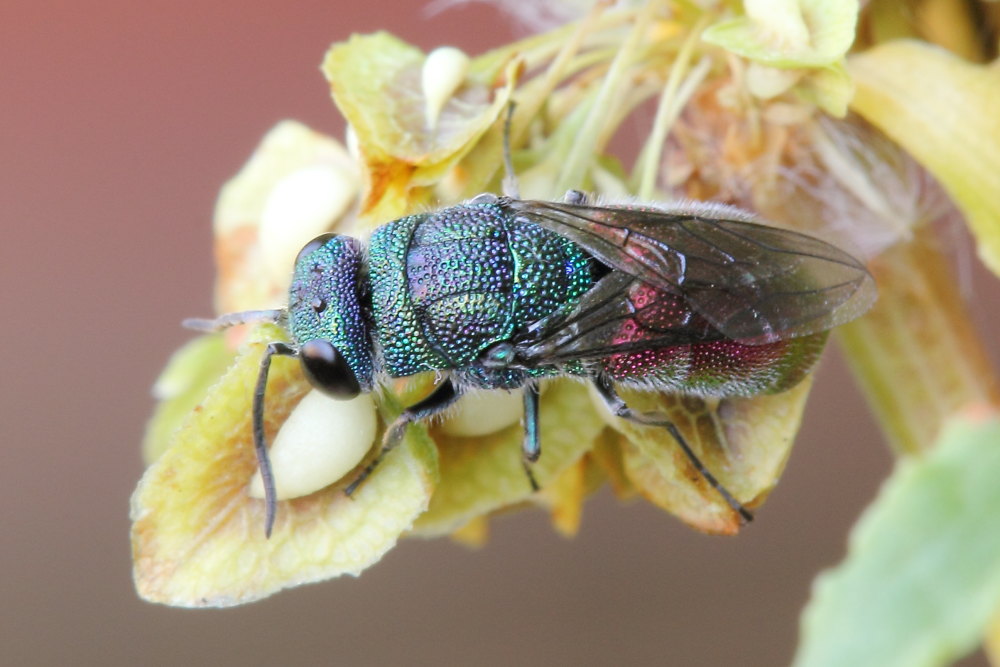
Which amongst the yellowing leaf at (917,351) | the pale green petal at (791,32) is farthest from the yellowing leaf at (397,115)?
the yellowing leaf at (917,351)

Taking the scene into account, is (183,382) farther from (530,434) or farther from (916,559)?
(916,559)

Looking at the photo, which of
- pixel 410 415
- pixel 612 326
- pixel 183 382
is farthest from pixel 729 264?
pixel 183 382

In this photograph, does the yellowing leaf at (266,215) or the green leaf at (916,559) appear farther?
the yellowing leaf at (266,215)

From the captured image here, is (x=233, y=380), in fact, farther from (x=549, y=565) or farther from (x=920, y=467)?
(x=549, y=565)

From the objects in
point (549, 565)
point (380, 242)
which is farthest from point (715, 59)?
point (549, 565)

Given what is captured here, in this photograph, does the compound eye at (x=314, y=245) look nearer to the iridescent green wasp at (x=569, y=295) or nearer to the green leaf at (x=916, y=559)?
the iridescent green wasp at (x=569, y=295)

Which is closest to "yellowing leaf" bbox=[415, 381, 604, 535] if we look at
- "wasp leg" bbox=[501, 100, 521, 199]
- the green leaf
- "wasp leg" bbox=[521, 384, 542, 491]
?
"wasp leg" bbox=[521, 384, 542, 491]

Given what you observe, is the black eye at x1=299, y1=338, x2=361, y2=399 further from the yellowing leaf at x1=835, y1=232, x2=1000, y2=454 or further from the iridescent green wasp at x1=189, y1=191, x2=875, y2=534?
the yellowing leaf at x1=835, y1=232, x2=1000, y2=454
